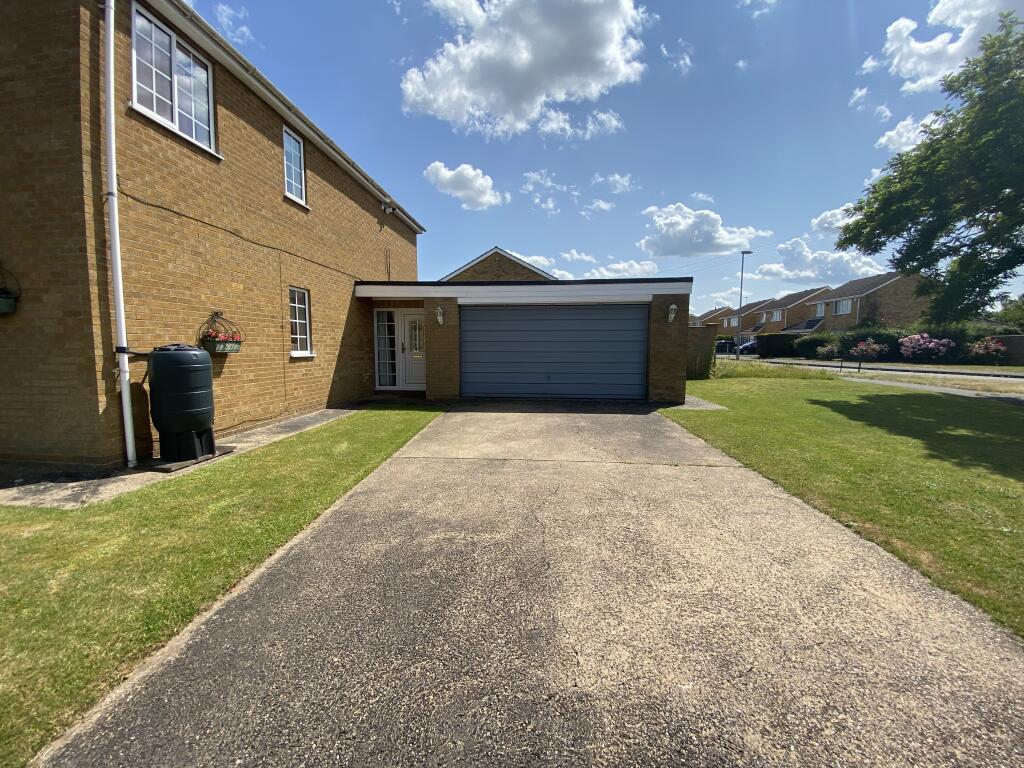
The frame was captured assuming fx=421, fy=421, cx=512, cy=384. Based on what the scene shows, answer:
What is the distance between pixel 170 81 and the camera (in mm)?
5902

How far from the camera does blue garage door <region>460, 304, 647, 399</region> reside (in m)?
10.9

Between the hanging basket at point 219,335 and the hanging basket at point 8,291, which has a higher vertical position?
the hanging basket at point 8,291

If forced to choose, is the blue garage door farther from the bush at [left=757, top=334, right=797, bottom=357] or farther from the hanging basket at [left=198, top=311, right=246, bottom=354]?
the bush at [left=757, top=334, right=797, bottom=357]

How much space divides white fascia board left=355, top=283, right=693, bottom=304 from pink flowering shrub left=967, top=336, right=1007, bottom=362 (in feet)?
105

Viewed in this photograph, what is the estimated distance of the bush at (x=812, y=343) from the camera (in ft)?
115

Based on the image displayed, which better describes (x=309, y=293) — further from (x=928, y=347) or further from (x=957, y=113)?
(x=928, y=347)

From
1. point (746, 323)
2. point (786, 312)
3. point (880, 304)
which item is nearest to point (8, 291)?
point (880, 304)

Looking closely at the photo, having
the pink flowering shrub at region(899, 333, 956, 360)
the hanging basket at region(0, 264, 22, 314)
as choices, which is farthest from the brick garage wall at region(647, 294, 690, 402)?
the pink flowering shrub at region(899, 333, 956, 360)

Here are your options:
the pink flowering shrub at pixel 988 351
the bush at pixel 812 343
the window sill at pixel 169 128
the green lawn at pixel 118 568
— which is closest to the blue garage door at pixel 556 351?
the window sill at pixel 169 128

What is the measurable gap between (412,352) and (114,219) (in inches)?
289

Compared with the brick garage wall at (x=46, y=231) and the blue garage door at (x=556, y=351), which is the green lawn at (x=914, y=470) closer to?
the blue garage door at (x=556, y=351)

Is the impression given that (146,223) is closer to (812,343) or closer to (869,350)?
(869,350)

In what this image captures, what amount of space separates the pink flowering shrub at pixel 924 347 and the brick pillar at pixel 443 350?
31888 mm

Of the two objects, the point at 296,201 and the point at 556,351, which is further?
the point at 556,351
